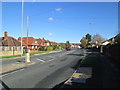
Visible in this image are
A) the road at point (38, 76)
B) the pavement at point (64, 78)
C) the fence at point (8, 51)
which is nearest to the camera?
the pavement at point (64, 78)

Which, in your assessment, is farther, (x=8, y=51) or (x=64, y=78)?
(x=8, y=51)

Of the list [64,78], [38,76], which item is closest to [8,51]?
[38,76]

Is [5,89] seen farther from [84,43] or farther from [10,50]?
[84,43]

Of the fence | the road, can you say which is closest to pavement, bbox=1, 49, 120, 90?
the road

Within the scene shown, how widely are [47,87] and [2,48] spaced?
23.5 meters

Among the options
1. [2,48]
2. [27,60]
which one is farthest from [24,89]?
[2,48]

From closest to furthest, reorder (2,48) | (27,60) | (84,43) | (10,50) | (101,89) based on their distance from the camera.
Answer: (101,89), (27,60), (2,48), (10,50), (84,43)

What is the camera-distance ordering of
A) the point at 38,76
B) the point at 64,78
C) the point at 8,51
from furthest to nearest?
the point at 8,51 → the point at 38,76 → the point at 64,78

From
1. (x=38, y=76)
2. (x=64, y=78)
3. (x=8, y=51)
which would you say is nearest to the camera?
(x=64, y=78)

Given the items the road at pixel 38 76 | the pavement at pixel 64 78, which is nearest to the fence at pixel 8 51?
the road at pixel 38 76

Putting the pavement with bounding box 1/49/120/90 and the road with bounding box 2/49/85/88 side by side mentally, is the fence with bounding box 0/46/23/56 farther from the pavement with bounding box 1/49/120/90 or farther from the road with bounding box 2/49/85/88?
the pavement with bounding box 1/49/120/90

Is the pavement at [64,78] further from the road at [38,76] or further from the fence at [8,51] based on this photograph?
the fence at [8,51]

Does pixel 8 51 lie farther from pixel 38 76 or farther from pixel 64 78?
pixel 64 78

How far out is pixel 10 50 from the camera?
1125 inches
